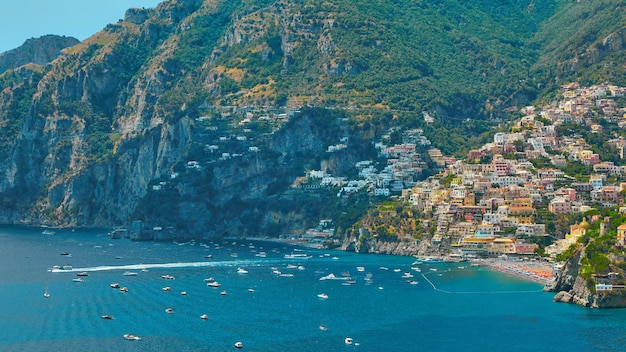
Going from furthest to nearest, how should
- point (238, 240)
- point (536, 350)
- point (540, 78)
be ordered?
point (540, 78) → point (238, 240) → point (536, 350)

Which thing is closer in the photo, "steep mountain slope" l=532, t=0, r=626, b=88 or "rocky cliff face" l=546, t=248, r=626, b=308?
"rocky cliff face" l=546, t=248, r=626, b=308

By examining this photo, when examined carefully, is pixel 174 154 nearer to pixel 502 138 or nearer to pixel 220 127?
pixel 220 127

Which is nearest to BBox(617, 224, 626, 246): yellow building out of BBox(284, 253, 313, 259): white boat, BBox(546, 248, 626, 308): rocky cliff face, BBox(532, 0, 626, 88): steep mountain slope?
BBox(546, 248, 626, 308): rocky cliff face

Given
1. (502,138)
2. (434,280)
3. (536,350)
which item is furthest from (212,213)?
(536,350)

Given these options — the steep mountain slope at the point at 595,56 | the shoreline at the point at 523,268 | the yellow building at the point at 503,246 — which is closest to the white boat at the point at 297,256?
the shoreline at the point at 523,268

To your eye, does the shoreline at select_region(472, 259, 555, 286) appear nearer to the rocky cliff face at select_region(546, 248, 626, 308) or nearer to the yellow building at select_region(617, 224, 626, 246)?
the rocky cliff face at select_region(546, 248, 626, 308)

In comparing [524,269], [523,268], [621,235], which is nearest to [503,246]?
[523,268]

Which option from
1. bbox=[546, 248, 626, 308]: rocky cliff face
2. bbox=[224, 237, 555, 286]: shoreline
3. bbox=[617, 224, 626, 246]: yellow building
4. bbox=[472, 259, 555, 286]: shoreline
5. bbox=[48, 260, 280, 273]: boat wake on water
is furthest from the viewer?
bbox=[48, 260, 280, 273]: boat wake on water

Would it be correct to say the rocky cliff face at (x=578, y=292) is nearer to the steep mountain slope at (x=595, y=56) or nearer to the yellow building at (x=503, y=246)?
the yellow building at (x=503, y=246)
